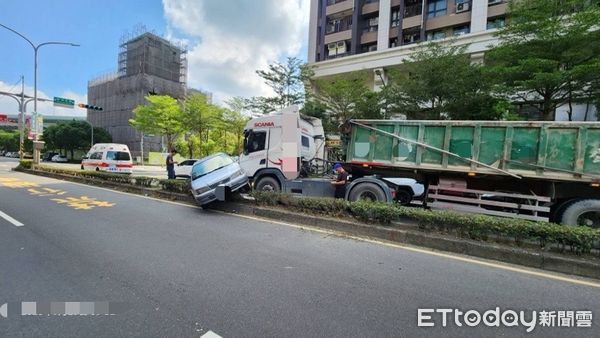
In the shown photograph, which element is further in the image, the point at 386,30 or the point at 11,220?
the point at 386,30

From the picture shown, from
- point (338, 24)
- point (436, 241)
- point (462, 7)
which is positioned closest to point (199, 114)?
point (338, 24)

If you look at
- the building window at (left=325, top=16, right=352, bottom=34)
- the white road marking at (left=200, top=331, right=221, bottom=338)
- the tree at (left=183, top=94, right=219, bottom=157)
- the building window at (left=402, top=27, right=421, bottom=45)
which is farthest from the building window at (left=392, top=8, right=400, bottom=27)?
the white road marking at (left=200, top=331, right=221, bottom=338)

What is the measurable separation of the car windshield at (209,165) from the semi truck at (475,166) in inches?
62.9

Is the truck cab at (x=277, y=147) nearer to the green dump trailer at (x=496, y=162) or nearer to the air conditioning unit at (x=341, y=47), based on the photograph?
the green dump trailer at (x=496, y=162)

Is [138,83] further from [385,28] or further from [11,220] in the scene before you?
[11,220]

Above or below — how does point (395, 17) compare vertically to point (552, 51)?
above

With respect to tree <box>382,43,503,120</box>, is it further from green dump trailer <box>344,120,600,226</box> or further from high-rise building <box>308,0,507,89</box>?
green dump trailer <box>344,120,600,226</box>

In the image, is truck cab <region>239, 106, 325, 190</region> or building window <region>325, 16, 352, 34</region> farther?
building window <region>325, 16, 352, 34</region>

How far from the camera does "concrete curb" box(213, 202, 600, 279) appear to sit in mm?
4152

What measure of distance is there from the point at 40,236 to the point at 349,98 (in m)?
18.7

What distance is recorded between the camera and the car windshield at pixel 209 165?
8.85 metres

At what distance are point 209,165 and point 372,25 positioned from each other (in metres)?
29.1

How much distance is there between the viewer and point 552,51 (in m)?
13.2

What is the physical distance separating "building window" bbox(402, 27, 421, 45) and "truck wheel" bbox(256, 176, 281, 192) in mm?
25036
